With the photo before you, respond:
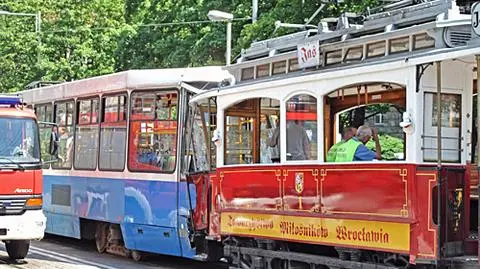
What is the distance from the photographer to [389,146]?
973 centimetres

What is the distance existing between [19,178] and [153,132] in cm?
232

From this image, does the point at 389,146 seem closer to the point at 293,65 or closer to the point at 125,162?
the point at 293,65

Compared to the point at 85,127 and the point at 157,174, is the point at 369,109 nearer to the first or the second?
the point at 157,174

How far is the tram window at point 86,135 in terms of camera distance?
1608cm

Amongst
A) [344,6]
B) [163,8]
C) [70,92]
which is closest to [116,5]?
[163,8]

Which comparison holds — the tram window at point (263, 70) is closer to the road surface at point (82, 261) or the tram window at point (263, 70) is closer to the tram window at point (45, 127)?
the road surface at point (82, 261)

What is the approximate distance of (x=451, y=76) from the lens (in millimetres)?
9172

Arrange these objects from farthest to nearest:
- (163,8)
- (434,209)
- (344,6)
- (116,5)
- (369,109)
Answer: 1. (116,5)
2. (163,8)
3. (344,6)
4. (369,109)
5. (434,209)

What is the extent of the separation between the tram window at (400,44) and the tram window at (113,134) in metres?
6.46

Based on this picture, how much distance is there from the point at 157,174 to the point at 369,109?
4697 millimetres

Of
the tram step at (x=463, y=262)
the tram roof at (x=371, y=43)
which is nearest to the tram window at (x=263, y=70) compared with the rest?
the tram roof at (x=371, y=43)

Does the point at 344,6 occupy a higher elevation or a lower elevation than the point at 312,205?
higher

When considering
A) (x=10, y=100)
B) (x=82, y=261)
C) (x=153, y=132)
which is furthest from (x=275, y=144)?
(x=10, y=100)

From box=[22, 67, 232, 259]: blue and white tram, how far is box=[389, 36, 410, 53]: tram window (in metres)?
3.81
